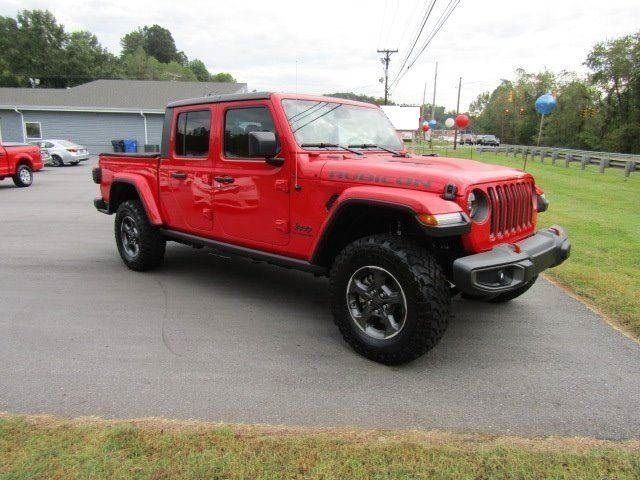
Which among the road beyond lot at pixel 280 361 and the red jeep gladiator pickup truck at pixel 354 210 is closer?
the road beyond lot at pixel 280 361

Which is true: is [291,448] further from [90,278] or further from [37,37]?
[37,37]

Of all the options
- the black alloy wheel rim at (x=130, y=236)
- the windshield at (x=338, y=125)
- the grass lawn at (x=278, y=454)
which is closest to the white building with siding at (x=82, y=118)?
the black alloy wheel rim at (x=130, y=236)

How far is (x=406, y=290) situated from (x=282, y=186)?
1.42 metres

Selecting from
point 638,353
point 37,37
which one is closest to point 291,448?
point 638,353

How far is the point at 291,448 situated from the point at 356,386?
2.68ft

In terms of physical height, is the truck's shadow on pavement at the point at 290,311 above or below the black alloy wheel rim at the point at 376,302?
below

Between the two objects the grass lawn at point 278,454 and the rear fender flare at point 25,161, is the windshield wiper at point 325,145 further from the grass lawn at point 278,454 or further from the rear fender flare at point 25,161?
the rear fender flare at point 25,161

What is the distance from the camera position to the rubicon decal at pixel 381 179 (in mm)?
3303

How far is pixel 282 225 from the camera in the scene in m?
4.08

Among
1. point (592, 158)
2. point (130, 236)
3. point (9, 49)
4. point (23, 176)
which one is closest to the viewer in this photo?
point (130, 236)

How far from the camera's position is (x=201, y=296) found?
4.97m

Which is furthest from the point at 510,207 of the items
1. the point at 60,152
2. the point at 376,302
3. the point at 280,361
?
the point at 60,152

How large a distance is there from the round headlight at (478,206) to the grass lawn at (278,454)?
1466mm

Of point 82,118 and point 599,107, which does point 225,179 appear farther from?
point 599,107
